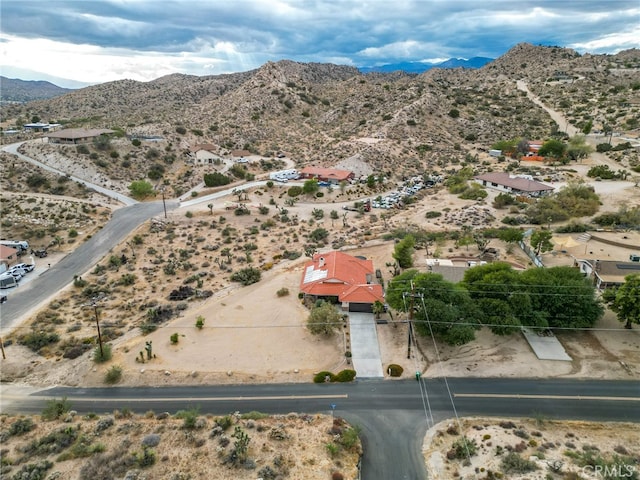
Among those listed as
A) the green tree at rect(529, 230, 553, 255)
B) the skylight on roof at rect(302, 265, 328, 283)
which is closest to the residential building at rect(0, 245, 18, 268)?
the skylight on roof at rect(302, 265, 328, 283)

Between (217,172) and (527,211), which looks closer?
(527,211)

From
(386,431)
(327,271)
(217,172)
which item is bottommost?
(386,431)

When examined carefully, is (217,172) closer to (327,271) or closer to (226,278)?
(226,278)

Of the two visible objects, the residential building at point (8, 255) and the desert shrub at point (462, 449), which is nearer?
the desert shrub at point (462, 449)

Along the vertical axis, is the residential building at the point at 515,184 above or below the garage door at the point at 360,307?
above

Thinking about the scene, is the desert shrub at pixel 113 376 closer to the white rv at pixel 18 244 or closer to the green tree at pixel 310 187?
the white rv at pixel 18 244

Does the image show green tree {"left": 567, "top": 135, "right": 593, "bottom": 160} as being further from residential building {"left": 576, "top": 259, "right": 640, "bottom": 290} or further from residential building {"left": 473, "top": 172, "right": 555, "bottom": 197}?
residential building {"left": 576, "top": 259, "right": 640, "bottom": 290}

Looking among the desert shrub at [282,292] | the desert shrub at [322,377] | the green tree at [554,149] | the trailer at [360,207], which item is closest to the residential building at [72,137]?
the trailer at [360,207]

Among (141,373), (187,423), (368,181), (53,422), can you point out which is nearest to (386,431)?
(187,423)

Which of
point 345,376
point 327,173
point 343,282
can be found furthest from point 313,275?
point 327,173
